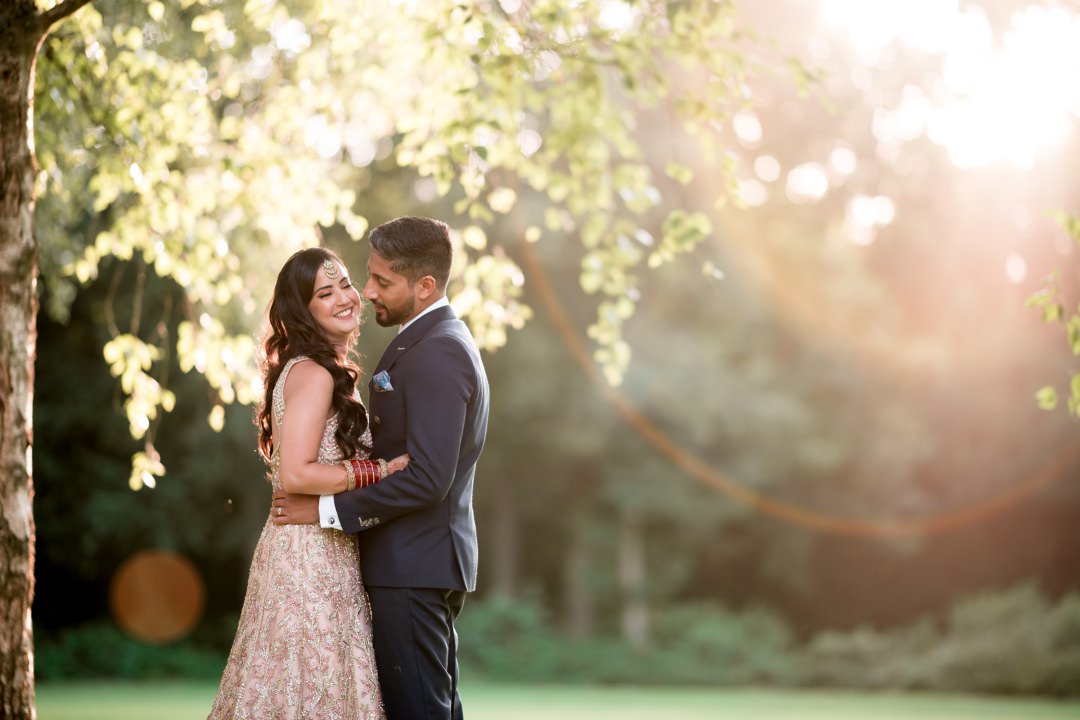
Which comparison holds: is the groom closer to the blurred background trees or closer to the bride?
the bride

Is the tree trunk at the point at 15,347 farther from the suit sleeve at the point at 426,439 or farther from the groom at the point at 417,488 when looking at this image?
the suit sleeve at the point at 426,439

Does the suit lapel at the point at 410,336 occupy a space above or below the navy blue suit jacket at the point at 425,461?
above

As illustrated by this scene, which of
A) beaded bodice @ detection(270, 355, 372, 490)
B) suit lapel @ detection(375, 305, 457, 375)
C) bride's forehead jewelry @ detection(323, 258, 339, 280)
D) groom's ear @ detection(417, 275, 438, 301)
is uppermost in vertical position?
bride's forehead jewelry @ detection(323, 258, 339, 280)

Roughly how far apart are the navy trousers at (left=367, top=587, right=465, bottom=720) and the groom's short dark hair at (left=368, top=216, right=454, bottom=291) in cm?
111

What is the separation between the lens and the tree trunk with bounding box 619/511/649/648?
26750 millimetres

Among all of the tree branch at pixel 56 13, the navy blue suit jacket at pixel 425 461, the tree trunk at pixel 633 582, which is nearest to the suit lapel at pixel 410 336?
the navy blue suit jacket at pixel 425 461

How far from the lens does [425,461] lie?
408 centimetres

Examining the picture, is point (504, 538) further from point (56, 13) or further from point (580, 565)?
point (56, 13)

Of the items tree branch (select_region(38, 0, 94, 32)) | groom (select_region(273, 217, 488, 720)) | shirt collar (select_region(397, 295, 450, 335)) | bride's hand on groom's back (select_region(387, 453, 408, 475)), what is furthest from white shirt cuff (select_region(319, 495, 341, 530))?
tree branch (select_region(38, 0, 94, 32))

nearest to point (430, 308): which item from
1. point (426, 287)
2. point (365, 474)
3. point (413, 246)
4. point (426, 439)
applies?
point (426, 287)

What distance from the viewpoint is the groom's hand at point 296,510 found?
4.27m

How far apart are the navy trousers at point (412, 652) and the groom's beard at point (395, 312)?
37.3 inches

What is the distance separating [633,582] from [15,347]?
910 inches

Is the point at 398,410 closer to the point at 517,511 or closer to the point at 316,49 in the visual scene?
the point at 316,49
